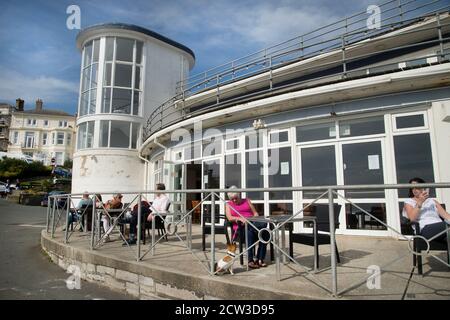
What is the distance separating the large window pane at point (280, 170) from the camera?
8141mm

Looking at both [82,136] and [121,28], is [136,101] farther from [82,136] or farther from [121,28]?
[121,28]

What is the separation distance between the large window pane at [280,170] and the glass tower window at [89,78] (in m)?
11.8

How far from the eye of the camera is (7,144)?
57.8m

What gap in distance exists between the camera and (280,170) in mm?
8320

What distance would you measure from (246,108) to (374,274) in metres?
5.82

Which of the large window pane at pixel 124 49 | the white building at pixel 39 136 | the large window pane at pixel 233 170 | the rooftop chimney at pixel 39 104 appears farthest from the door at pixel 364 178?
the rooftop chimney at pixel 39 104

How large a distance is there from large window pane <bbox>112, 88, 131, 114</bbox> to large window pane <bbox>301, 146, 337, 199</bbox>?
1146 centimetres

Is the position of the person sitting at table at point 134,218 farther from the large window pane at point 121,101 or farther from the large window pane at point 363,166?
the large window pane at point 121,101

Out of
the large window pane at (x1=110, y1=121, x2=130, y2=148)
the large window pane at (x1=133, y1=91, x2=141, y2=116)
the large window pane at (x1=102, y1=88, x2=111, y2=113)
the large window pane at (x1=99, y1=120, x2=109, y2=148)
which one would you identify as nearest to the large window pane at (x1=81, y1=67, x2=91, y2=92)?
the large window pane at (x1=102, y1=88, x2=111, y2=113)

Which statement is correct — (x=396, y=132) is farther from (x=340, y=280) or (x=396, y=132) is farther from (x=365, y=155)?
(x=340, y=280)

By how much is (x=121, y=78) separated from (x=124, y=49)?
167cm

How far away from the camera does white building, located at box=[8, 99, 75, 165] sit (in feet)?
Answer: 173

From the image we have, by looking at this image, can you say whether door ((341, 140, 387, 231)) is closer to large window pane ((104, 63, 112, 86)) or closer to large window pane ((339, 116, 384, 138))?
large window pane ((339, 116, 384, 138))
